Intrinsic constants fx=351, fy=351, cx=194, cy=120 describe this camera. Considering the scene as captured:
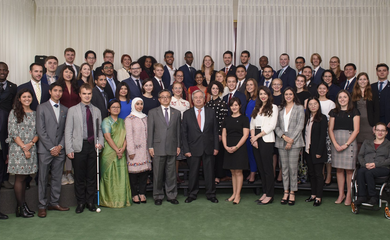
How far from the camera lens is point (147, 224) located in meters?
4.15

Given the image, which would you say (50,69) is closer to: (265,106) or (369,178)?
(265,106)

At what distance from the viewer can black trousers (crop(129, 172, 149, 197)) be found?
16.8ft

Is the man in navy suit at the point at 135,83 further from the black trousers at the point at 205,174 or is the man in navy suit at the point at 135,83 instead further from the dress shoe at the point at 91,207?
the dress shoe at the point at 91,207

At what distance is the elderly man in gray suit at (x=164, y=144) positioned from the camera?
16.5ft

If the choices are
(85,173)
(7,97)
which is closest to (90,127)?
(85,173)

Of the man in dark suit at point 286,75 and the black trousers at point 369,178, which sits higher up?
the man in dark suit at point 286,75

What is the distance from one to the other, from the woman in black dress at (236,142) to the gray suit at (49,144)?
2233 millimetres

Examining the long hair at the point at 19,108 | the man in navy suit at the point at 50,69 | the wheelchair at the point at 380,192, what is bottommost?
the wheelchair at the point at 380,192

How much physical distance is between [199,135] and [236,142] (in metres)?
0.54

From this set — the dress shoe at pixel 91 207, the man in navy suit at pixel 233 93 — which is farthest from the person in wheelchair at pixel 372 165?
the dress shoe at pixel 91 207

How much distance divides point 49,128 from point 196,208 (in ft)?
7.20

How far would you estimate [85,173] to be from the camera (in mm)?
4676

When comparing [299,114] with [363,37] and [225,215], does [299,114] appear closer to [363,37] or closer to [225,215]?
[225,215]

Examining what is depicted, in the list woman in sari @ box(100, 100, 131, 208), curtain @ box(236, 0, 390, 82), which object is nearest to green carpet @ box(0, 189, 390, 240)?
woman in sari @ box(100, 100, 131, 208)
